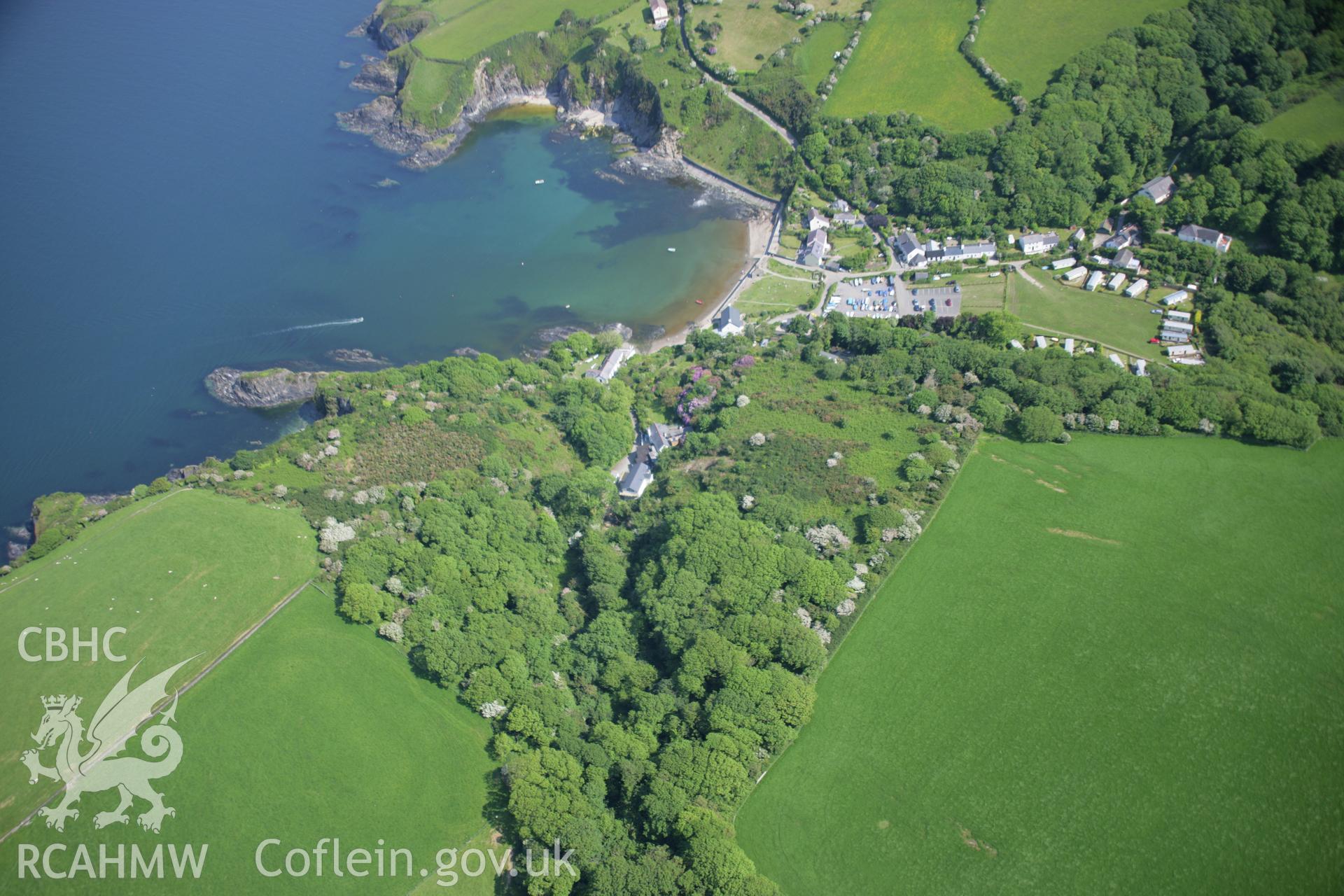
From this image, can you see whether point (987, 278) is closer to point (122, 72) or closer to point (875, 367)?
point (875, 367)

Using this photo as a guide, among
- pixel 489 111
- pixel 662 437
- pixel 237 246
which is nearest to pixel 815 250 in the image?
pixel 662 437

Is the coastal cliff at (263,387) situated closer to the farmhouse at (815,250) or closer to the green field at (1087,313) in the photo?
the farmhouse at (815,250)

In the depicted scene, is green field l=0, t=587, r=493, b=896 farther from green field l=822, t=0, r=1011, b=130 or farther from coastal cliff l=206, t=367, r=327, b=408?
green field l=822, t=0, r=1011, b=130

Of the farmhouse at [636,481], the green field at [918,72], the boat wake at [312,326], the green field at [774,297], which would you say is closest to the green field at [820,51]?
the green field at [918,72]

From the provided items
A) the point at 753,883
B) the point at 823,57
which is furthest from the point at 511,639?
the point at 823,57

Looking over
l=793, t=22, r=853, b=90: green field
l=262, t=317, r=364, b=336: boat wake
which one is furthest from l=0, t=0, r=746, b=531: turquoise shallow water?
l=793, t=22, r=853, b=90: green field

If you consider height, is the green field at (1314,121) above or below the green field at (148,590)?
Result: above
